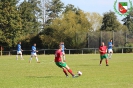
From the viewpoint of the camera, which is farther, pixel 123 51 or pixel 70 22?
pixel 70 22

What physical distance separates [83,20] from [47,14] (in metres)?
24.5

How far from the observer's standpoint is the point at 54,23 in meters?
72.0

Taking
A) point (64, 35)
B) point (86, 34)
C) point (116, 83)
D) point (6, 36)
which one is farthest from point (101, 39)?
point (116, 83)

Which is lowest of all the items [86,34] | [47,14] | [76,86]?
[76,86]

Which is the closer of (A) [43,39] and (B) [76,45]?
(B) [76,45]

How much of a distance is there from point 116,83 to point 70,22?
192 feet

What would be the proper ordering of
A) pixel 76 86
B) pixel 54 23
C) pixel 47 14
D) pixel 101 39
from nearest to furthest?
pixel 76 86
pixel 101 39
pixel 54 23
pixel 47 14

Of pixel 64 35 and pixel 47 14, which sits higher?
pixel 47 14

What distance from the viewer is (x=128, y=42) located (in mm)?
58625

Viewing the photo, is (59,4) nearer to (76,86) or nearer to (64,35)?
(64,35)

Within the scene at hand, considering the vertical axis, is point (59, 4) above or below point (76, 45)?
above

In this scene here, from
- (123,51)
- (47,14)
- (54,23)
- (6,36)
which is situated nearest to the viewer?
(123,51)

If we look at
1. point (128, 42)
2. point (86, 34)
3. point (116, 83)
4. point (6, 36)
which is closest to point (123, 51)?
point (128, 42)

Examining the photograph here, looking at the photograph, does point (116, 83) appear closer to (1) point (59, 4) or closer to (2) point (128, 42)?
(2) point (128, 42)
